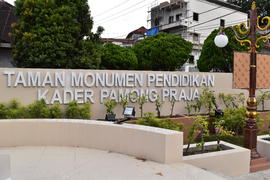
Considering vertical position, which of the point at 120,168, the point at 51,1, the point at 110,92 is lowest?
the point at 120,168

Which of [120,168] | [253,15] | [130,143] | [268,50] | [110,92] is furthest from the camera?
[268,50]

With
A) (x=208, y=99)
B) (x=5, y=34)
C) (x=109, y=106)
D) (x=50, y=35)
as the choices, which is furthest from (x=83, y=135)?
(x=5, y=34)

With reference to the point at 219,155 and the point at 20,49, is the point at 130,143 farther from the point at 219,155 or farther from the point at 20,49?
the point at 20,49

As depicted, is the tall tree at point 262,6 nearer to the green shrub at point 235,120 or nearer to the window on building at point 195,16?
the window on building at point 195,16

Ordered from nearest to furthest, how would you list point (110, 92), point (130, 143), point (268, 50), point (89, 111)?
point (130, 143), point (89, 111), point (110, 92), point (268, 50)

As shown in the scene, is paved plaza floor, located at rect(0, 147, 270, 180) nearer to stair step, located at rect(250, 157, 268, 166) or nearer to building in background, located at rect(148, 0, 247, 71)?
stair step, located at rect(250, 157, 268, 166)

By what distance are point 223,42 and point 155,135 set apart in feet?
9.71

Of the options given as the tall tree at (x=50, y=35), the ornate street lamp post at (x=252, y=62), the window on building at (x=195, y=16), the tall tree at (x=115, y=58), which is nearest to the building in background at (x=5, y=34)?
the tall tree at (x=50, y=35)

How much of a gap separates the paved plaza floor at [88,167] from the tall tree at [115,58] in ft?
40.4

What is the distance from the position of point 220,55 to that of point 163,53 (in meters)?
5.21

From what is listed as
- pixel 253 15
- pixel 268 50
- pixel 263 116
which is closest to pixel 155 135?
pixel 253 15

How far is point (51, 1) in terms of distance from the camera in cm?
881

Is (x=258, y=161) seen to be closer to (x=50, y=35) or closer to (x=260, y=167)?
(x=260, y=167)

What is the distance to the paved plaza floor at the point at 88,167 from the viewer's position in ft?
12.1
